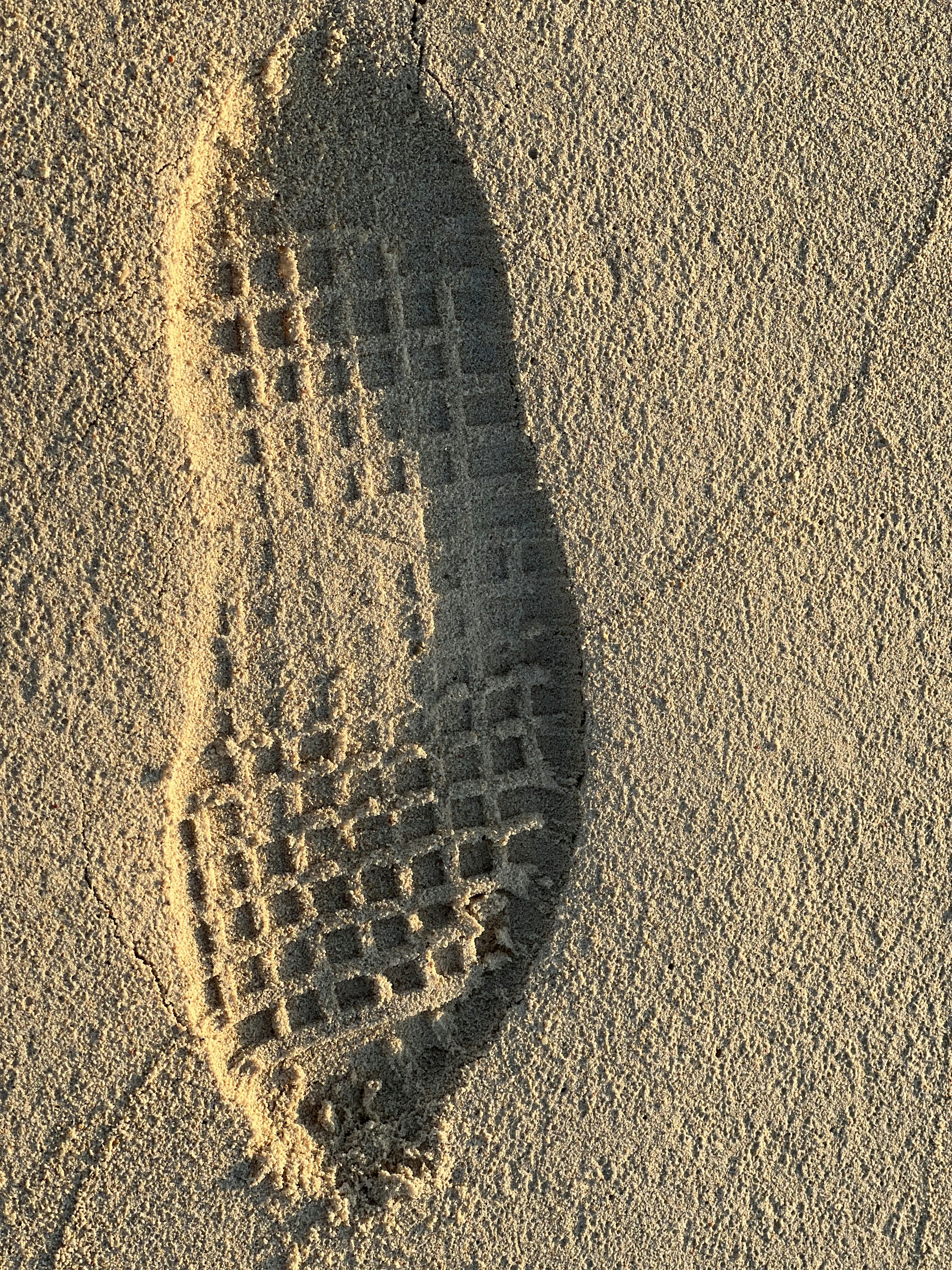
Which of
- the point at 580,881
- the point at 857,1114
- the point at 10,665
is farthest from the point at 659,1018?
the point at 10,665

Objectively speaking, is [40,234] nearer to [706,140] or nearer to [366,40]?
[366,40]

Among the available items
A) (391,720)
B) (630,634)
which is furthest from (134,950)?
(630,634)

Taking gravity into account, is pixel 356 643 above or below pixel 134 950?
above

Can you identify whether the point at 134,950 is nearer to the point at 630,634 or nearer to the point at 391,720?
the point at 391,720

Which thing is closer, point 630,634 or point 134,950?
point 134,950
